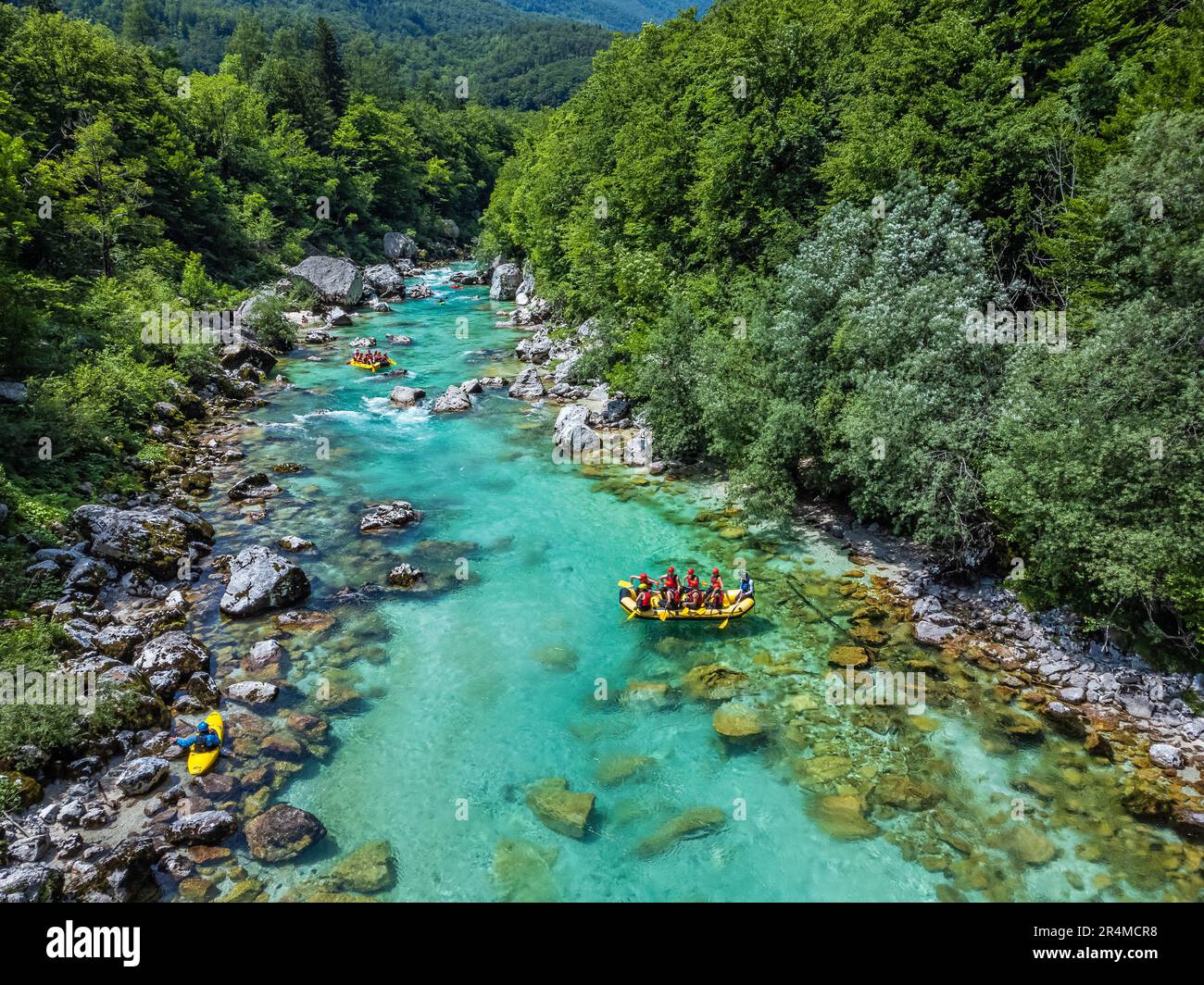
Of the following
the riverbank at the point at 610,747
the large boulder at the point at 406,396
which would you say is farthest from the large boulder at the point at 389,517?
the large boulder at the point at 406,396

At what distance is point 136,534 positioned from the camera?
19.8 meters

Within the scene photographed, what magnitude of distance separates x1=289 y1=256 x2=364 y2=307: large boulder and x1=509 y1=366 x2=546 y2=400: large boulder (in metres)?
25.7

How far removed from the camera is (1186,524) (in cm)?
1359

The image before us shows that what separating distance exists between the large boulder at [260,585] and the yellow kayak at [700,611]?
31.4 ft

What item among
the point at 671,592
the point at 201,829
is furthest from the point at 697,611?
A: the point at 201,829

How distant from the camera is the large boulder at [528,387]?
37.5m

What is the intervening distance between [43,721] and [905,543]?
2264 cm

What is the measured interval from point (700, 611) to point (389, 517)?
12.0 metres

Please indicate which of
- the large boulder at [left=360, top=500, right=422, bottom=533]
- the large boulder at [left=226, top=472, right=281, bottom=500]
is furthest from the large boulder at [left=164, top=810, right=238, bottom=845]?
the large boulder at [left=226, top=472, right=281, bottom=500]

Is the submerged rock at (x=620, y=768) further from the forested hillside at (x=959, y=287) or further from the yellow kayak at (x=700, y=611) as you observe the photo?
the forested hillside at (x=959, y=287)

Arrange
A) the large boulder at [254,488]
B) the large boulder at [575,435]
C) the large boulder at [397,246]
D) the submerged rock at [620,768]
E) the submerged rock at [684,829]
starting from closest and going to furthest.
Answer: the submerged rock at [684,829]
the submerged rock at [620,768]
the large boulder at [254,488]
the large boulder at [575,435]
the large boulder at [397,246]

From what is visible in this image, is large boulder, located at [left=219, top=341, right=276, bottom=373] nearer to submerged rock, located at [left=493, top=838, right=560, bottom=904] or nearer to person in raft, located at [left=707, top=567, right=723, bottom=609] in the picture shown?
person in raft, located at [left=707, top=567, right=723, bottom=609]

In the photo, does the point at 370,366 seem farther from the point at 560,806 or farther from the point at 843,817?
the point at 843,817
